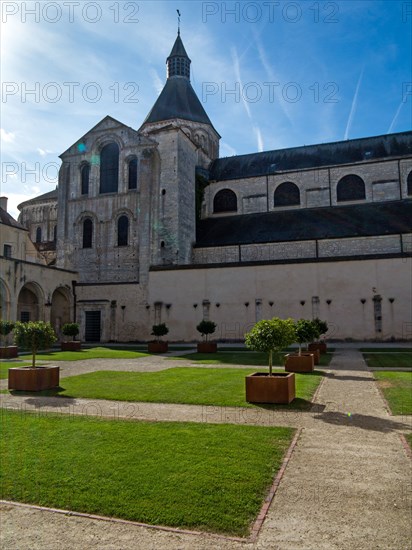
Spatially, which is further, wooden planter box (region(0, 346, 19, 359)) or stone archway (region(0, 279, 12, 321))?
stone archway (region(0, 279, 12, 321))

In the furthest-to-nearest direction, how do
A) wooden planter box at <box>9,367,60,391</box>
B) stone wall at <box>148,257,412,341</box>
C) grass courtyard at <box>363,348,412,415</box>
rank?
stone wall at <box>148,257,412,341</box> < wooden planter box at <box>9,367,60,391</box> < grass courtyard at <box>363,348,412,415</box>

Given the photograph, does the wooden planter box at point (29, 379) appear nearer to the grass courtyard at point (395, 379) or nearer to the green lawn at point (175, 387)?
the green lawn at point (175, 387)

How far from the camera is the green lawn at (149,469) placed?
448 cm

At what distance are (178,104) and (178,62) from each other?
23.3 ft

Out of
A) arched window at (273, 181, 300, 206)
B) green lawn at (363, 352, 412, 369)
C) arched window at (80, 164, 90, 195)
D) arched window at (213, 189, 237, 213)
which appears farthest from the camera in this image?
arched window at (213, 189, 237, 213)

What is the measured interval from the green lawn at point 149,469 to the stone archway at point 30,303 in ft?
84.6

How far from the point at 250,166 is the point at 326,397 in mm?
34851

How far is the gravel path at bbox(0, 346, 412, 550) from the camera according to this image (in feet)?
12.9

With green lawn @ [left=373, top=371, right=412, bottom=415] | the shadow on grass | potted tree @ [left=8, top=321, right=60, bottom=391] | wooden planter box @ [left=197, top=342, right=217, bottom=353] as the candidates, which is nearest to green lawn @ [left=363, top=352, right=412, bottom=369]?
green lawn @ [left=373, top=371, right=412, bottom=415]

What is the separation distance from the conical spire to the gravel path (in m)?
45.6

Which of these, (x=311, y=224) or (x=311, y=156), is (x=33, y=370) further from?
(x=311, y=156)

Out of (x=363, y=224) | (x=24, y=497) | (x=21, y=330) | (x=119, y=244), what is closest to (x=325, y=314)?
(x=363, y=224)

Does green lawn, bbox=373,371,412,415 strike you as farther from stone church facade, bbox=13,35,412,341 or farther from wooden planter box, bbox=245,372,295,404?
stone church facade, bbox=13,35,412,341

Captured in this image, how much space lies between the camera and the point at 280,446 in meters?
6.28
